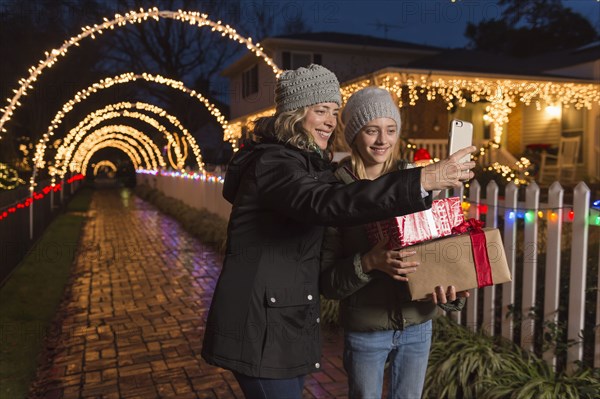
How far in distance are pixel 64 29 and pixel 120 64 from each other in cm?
1543

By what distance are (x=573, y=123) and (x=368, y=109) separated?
15.3 meters

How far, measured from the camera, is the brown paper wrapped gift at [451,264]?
1.99 m

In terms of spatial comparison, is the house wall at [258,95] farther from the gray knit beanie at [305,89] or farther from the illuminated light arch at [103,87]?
the gray knit beanie at [305,89]

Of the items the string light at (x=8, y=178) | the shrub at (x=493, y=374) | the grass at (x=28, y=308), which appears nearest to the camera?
the shrub at (x=493, y=374)

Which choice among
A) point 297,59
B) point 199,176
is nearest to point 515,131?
point 297,59

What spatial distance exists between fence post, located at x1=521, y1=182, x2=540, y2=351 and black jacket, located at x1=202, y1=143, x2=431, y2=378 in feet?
7.40

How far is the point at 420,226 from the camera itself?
2.05 m

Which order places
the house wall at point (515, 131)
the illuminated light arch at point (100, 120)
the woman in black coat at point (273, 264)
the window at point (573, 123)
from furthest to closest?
1. the house wall at point (515, 131)
2. the illuminated light arch at point (100, 120)
3. the window at point (573, 123)
4. the woman in black coat at point (273, 264)

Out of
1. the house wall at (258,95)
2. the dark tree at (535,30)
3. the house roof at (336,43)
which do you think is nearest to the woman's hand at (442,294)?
the house wall at (258,95)

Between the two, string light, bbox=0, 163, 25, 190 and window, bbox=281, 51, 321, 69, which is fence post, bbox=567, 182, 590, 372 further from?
window, bbox=281, 51, 321, 69

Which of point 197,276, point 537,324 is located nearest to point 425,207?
point 537,324

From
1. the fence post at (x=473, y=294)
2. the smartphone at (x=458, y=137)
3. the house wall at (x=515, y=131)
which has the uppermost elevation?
the house wall at (x=515, y=131)

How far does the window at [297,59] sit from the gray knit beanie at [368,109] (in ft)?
62.9

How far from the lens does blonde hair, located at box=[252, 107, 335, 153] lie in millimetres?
1886
